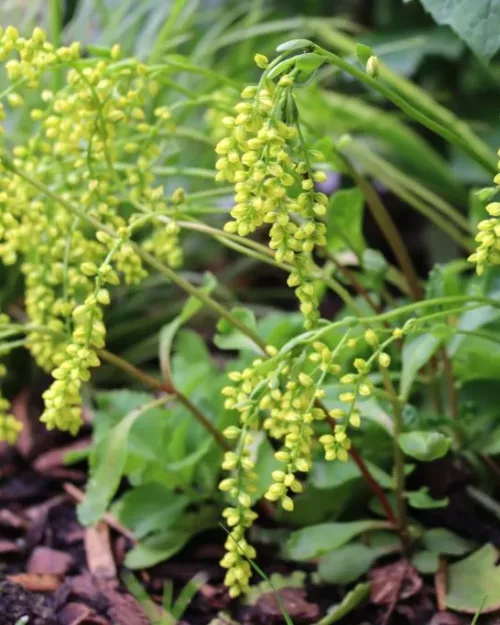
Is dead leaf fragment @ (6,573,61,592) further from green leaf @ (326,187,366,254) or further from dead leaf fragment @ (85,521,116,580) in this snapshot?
green leaf @ (326,187,366,254)

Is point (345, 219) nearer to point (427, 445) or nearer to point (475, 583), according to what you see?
point (427, 445)

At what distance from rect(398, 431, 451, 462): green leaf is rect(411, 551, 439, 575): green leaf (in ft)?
0.60

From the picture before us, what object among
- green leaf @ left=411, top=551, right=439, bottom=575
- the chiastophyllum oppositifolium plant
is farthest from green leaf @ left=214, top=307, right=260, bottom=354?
green leaf @ left=411, top=551, right=439, bottom=575

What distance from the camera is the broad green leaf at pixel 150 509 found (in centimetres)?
100

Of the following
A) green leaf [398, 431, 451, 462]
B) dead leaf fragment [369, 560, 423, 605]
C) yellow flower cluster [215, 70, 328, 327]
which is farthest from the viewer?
dead leaf fragment [369, 560, 423, 605]

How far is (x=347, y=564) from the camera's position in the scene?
0.95m

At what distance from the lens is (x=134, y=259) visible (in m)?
0.77

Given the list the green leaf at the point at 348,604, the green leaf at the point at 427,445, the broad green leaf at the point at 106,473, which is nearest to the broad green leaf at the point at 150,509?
the broad green leaf at the point at 106,473

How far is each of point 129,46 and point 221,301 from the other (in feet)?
1.79

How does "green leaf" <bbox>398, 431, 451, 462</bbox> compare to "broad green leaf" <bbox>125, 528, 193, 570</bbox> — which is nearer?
"green leaf" <bbox>398, 431, 451, 462</bbox>

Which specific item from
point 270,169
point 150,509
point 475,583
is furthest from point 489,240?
point 150,509

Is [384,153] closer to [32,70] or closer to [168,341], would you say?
[168,341]

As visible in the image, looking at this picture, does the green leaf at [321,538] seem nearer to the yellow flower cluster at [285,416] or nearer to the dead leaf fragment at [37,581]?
the yellow flower cluster at [285,416]

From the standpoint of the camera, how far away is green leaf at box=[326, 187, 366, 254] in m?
0.98
